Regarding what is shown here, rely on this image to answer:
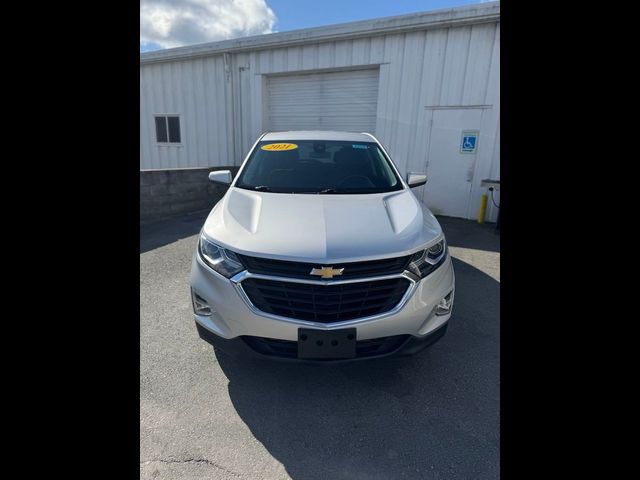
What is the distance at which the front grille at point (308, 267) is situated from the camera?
5.66 ft

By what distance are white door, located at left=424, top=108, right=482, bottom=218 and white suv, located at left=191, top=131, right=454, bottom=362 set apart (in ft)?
17.4

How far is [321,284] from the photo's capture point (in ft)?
5.57

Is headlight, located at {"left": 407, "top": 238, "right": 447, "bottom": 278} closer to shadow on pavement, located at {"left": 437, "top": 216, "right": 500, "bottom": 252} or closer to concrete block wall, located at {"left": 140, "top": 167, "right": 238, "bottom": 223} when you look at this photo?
shadow on pavement, located at {"left": 437, "top": 216, "right": 500, "bottom": 252}

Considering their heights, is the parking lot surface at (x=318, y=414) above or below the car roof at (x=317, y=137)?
below

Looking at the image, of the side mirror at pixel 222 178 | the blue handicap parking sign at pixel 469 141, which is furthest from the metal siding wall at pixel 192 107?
the side mirror at pixel 222 178

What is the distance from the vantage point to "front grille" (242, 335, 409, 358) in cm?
177

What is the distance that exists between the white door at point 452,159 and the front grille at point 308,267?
A: 5.79 metres

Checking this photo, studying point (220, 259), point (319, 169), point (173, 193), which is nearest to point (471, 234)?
point (319, 169)

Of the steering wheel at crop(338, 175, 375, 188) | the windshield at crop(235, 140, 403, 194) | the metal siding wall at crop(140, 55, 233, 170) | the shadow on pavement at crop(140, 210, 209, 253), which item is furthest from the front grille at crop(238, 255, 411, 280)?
the metal siding wall at crop(140, 55, 233, 170)

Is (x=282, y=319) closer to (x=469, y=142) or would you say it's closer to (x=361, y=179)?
(x=361, y=179)

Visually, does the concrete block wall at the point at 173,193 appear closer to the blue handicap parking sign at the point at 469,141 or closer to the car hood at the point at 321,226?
the car hood at the point at 321,226

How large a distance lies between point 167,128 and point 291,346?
1037 cm

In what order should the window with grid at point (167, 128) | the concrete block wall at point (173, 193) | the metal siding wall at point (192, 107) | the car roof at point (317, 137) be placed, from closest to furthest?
the car roof at point (317, 137) → the concrete block wall at point (173, 193) → the metal siding wall at point (192, 107) → the window with grid at point (167, 128)
